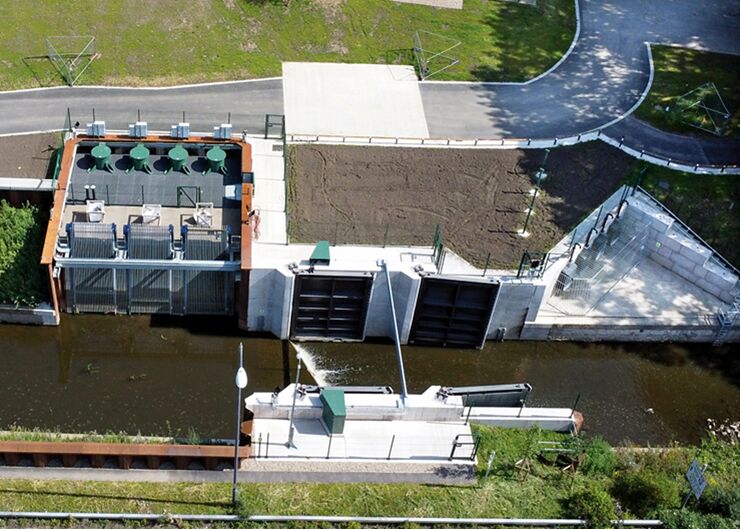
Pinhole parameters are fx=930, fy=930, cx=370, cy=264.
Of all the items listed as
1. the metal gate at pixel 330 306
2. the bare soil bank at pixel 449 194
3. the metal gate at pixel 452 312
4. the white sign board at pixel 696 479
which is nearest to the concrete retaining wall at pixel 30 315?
the metal gate at pixel 330 306

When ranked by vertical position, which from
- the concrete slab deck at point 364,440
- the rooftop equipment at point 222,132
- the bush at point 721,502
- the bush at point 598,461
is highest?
the rooftop equipment at point 222,132

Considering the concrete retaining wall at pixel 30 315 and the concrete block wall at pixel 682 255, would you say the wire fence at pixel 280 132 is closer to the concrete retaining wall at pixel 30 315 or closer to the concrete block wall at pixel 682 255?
the concrete block wall at pixel 682 255

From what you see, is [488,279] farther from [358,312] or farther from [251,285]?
[251,285]

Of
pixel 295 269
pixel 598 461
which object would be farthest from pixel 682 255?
pixel 295 269

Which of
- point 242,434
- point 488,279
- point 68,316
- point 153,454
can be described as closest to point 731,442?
point 488,279

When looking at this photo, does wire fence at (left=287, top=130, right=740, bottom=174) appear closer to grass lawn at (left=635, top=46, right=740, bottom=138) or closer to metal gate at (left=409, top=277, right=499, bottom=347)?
grass lawn at (left=635, top=46, right=740, bottom=138)

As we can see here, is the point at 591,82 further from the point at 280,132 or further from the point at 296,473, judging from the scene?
the point at 296,473
